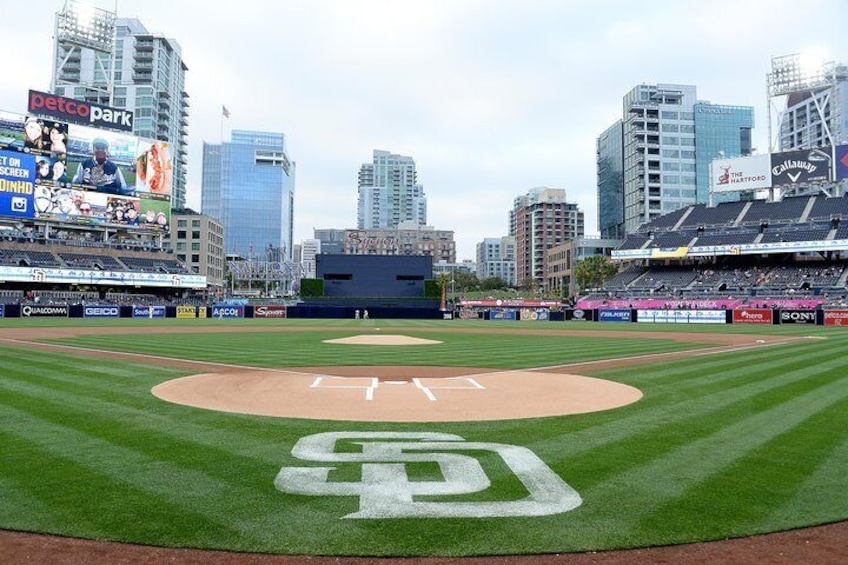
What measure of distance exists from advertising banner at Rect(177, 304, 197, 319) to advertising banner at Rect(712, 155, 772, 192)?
68.6 metres

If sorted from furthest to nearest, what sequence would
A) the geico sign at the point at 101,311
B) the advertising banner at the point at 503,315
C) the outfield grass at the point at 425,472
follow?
the advertising banner at the point at 503,315
the geico sign at the point at 101,311
the outfield grass at the point at 425,472

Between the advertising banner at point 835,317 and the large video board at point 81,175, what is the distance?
2857 inches

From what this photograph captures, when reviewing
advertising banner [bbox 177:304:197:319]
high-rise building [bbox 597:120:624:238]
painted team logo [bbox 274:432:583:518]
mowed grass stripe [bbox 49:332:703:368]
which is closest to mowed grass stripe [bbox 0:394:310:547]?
painted team logo [bbox 274:432:583:518]

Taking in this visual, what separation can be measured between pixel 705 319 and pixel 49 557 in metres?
59.6

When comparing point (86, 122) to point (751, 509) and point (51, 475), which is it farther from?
point (751, 509)

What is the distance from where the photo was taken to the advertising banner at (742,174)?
7138 centimetres

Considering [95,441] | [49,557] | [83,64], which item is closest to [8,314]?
[95,441]

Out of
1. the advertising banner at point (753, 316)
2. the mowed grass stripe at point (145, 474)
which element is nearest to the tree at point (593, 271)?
the advertising banner at point (753, 316)

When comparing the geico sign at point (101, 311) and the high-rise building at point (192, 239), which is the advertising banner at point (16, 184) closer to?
the geico sign at point (101, 311)

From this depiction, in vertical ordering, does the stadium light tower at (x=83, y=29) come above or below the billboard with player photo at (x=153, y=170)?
above

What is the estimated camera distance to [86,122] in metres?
64.6

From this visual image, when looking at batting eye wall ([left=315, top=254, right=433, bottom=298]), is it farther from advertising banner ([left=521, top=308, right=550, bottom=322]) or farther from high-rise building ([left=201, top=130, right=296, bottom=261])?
high-rise building ([left=201, top=130, right=296, bottom=261])

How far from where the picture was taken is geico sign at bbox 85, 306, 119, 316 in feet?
189

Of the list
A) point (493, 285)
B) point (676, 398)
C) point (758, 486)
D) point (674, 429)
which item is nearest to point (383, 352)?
point (676, 398)
